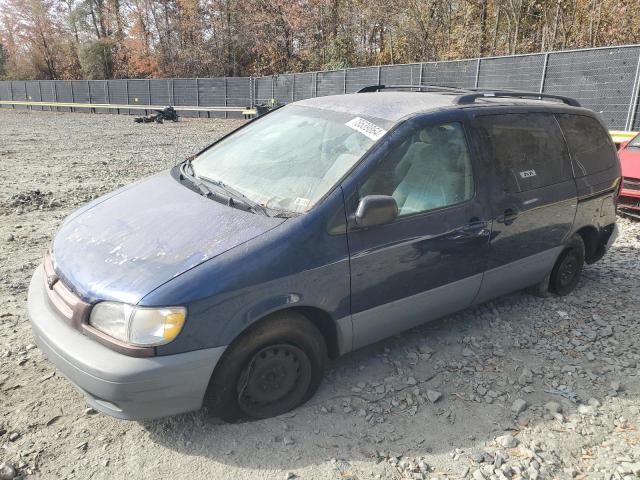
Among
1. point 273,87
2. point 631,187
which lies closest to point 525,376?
point 631,187

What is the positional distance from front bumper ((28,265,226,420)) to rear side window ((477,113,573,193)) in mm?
2411

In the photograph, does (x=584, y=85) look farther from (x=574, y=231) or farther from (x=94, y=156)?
(x=94, y=156)

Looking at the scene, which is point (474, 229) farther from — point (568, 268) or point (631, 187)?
point (631, 187)

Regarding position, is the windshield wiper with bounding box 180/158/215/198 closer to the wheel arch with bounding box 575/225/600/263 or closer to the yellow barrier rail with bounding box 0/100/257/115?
the wheel arch with bounding box 575/225/600/263

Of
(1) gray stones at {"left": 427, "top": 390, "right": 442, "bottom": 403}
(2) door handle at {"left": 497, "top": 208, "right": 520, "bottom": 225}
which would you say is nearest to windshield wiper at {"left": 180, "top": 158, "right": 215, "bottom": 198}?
(1) gray stones at {"left": 427, "top": 390, "right": 442, "bottom": 403}

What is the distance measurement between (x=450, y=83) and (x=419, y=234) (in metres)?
15.1

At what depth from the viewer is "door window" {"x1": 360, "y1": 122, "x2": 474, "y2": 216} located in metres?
3.09

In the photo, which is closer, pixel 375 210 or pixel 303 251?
pixel 303 251

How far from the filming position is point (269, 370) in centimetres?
278

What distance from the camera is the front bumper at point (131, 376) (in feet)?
7.68

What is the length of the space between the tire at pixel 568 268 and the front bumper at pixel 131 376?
3314 mm

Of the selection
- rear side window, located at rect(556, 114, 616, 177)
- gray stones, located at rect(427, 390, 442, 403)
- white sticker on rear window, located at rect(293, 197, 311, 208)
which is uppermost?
rear side window, located at rect(556, 114, 616, 177)

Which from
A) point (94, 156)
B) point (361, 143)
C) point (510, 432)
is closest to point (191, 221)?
point (361, 143)

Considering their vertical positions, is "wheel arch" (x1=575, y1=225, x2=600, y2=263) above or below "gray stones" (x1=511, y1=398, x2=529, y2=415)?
above
